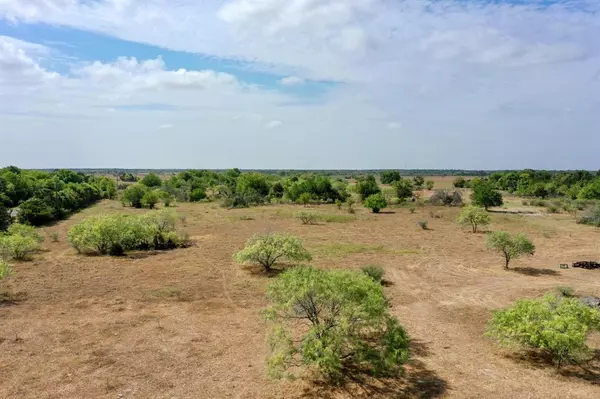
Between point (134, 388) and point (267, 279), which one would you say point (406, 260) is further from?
point (134, 388)

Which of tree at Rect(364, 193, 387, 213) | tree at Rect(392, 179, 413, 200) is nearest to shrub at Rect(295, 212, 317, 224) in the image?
tree at Rect(364, 193, 387, 213)

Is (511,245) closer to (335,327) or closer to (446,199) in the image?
(335,327)

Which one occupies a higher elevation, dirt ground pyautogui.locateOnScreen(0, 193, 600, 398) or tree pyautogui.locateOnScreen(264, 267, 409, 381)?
tree pyautogui.locateOnScreen(264, 267, 409, 381)

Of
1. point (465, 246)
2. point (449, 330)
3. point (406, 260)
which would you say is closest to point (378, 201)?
point (465, 246)

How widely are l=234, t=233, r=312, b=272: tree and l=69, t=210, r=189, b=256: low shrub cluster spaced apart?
10360 millimetres

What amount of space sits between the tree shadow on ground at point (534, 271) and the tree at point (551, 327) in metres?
12.4

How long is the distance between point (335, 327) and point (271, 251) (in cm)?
1432

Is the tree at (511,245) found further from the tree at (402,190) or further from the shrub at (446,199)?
the tree at (402,190)

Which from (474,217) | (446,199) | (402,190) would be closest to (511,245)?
(474,217)

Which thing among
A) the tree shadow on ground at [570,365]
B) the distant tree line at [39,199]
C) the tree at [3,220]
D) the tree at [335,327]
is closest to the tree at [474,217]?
the tree shadow on ground at [570,365]

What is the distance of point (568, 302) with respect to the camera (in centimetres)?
1548

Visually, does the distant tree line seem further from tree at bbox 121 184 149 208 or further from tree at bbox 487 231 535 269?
tree at bbox 487 231 535 269

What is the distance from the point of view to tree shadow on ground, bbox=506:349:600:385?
1421 cm

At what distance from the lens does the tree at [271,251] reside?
90.0 feet
